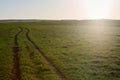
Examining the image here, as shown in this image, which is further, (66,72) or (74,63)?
(74,63)

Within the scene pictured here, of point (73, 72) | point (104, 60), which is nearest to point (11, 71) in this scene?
point (73, 72)

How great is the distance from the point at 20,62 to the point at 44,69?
5.01 meters

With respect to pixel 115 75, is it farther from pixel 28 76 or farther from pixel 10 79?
pixel 10 79

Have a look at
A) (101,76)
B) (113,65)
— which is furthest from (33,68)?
(113,65)

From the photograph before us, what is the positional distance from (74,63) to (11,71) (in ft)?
29.1

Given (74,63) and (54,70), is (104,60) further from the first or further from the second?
(54,70)

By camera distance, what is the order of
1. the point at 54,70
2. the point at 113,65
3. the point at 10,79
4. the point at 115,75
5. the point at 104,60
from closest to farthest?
the point at 10,79 < the point at 115,75 < the point at 54,70 < the point at 113,65 < the point at 104,60

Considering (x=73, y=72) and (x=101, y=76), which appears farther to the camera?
(x=73, y=72)

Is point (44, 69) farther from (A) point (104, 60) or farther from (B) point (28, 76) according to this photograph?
(A) point (104, 60)

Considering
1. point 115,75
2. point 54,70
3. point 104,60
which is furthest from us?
point 104,60

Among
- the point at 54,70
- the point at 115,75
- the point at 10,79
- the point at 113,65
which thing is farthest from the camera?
the point at 113,65

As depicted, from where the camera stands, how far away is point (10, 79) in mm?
22812

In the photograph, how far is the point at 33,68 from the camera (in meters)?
27.7

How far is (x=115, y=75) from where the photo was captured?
24.7m
